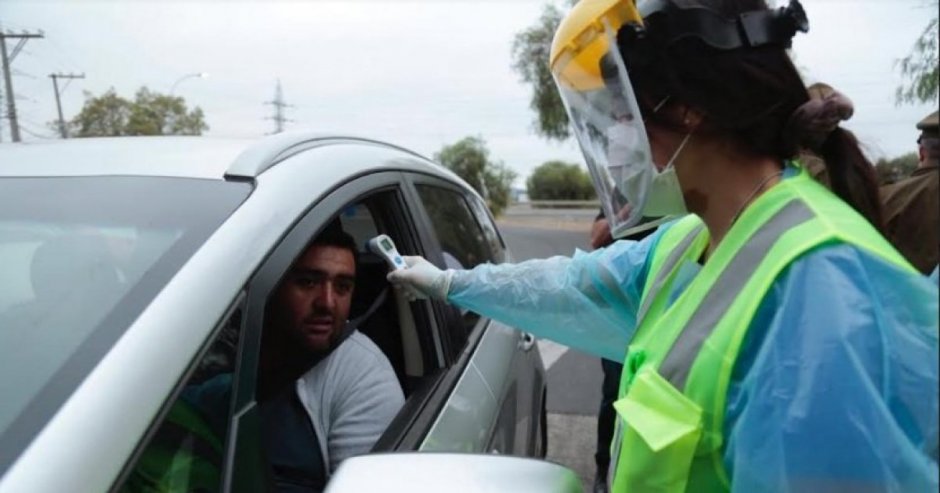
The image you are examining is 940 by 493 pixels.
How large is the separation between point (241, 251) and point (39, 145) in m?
0.99

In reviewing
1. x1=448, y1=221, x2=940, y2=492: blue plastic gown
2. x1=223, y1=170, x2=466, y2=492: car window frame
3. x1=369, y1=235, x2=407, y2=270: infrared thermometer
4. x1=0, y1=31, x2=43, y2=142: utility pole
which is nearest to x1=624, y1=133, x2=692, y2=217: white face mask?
x1=448, y1=221, x2=940, y2=492: blue plastic gown

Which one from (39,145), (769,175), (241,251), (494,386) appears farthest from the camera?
(494,386)

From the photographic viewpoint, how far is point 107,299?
3.71 ft

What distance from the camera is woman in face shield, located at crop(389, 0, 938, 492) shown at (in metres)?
0.80

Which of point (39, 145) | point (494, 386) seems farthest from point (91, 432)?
point (494, 386)

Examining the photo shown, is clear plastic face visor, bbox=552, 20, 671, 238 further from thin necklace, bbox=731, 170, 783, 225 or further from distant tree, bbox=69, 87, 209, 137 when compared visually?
distant tree, bbox=69, 87, 209, 137

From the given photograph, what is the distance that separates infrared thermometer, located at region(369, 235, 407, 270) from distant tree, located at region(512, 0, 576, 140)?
29.9m

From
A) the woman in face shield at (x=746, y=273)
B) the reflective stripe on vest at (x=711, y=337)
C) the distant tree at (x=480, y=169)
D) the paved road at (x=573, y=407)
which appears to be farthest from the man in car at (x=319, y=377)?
the distant tree at (x=480, y=169)

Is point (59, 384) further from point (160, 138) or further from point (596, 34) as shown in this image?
point (160, 138)

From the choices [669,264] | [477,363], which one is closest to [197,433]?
[669,264]

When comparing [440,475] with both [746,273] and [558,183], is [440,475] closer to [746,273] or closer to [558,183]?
[746,273]

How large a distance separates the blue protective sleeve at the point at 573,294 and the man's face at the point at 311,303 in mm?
363

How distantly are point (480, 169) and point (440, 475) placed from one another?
5528cm

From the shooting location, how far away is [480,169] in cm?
5600
